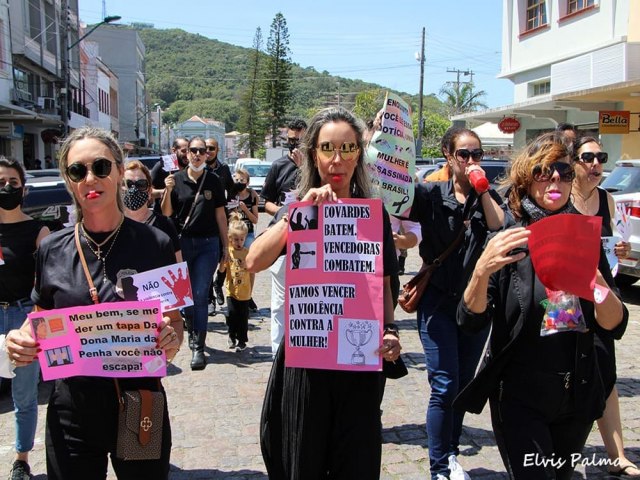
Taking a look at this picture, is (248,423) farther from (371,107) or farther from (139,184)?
(371,107)

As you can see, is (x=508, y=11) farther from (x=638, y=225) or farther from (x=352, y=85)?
(x=352, y=85)

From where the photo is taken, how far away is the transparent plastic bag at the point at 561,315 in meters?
2.70

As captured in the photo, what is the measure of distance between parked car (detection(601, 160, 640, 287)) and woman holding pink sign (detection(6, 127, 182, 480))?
741 centimetres

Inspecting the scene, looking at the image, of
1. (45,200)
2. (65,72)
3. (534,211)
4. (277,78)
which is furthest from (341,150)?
(277,78)

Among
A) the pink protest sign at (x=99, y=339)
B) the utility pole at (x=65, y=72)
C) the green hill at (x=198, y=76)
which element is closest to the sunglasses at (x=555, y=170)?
the pink protest sign at (x=99, y=339)

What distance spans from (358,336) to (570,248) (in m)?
0.91

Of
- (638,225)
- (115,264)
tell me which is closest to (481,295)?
(115,264)

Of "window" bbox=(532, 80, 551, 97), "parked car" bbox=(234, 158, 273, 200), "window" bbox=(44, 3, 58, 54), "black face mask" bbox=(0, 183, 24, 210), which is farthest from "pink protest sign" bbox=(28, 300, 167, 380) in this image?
"window" bbox=(44, 3, 58, 54)

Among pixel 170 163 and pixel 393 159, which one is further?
pixel 170 163

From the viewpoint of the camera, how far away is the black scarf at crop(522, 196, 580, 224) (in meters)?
2.83

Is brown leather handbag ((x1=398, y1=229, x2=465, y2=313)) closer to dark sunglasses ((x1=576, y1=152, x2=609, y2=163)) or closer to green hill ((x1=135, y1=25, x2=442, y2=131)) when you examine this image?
dark sunglasses ((x1=576, y1=152, x2=609, y2=163))

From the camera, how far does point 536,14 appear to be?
25062mm

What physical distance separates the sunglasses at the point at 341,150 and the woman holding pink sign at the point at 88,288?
78 centimetres

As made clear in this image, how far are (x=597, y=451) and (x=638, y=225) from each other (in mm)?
5401
